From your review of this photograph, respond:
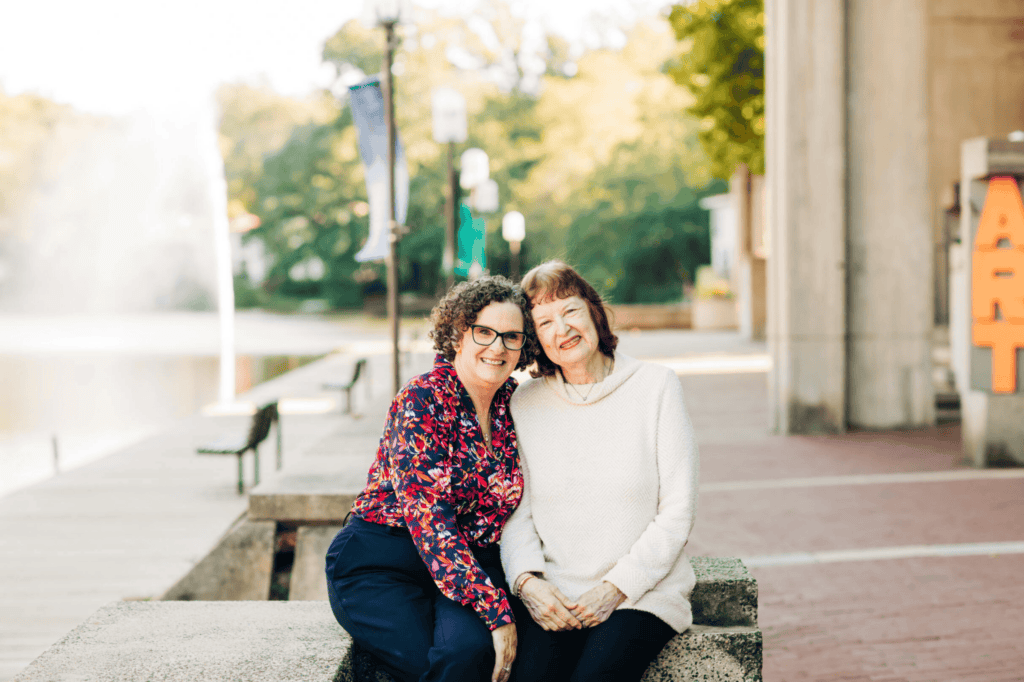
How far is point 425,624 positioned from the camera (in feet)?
9.52

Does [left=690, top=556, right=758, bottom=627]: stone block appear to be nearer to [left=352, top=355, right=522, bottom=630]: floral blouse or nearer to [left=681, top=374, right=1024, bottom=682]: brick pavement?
[left=352, top=355, right=522, bottom=630]: floral blouse

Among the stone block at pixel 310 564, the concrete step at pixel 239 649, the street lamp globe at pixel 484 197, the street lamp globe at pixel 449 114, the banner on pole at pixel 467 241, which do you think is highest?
the street lamp globe at pixel 449 114

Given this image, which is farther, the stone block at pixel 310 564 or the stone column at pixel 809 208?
the stone column at pixel 809 208

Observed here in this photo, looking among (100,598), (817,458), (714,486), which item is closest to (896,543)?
(714,486)

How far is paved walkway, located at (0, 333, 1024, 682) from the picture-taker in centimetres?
445

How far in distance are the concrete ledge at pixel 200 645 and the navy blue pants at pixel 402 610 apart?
0.42ft

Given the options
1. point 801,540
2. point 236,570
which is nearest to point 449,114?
point 801,540

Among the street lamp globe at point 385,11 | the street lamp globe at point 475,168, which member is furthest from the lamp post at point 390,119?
the street lamp globe at point 475,168

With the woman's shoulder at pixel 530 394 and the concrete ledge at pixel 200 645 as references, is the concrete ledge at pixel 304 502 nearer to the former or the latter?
the concrete ledge at pixel 200 645

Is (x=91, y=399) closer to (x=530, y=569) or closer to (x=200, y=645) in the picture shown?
(x=200, y=645)

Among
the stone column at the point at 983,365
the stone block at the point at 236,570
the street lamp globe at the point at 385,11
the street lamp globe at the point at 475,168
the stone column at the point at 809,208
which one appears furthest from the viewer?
the street lamp globe at the point at 475,168

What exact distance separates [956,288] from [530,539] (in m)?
7.67

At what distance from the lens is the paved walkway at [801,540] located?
445cm

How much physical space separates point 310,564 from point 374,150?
184 inches
